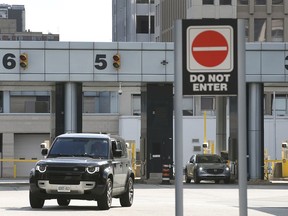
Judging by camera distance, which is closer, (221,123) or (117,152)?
(117,152)

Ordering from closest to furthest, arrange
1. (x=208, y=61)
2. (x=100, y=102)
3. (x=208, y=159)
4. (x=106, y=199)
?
1. (x=208, y=61)
2. (x=106, y=199)
3. (x=208, y=159)
4. (x=100, y=102)

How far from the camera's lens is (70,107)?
5344cm

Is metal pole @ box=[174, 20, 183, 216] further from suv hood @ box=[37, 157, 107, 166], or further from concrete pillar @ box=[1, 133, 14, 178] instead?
concrete pillar @ box=[1, 133, 14, 178]

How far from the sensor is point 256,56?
178 feet

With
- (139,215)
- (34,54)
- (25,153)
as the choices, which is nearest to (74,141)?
(139,215)

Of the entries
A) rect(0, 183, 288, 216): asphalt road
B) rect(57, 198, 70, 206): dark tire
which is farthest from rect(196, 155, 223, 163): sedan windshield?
rect(57, 198, 70, 206): dark tire

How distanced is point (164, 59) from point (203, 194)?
13.9m

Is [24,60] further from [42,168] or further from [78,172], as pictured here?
[78,172]

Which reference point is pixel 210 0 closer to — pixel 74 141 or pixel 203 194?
pixel 203 194

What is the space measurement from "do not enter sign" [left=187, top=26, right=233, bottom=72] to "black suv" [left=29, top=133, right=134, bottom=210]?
14308 mm

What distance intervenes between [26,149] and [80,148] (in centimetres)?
6020

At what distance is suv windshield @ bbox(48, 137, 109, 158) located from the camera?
2888 cm

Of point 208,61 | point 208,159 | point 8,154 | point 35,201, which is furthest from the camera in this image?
point 8,154

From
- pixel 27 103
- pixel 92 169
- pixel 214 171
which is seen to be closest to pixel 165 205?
pixel 92 169
